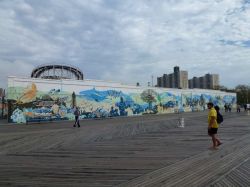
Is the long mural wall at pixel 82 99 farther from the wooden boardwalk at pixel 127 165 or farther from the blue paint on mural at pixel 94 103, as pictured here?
the wooden boardwalk at pixel 127 165

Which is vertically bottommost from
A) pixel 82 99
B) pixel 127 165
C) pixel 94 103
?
pixel 127 165

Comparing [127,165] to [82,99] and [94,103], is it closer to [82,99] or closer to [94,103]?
[82,99]

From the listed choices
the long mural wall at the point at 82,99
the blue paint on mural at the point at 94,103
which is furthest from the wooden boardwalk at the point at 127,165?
the blue paint on mural at the point at 94,103

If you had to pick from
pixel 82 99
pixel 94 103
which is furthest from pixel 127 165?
pixel 94 103

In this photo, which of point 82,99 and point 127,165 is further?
point 82,99

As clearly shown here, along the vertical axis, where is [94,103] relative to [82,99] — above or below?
below

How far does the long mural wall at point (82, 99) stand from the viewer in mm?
40141

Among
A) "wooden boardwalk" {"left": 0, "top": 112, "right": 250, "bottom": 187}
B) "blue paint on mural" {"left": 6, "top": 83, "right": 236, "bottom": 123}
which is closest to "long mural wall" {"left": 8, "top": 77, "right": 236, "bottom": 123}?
"blue paint on mural" {"left": 6, "top": 83, "right": 236, "bottom": 123}

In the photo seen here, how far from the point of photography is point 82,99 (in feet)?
157

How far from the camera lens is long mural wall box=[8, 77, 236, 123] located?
40141mm

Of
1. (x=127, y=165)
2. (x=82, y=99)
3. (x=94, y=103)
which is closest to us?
(x=127, y=165)

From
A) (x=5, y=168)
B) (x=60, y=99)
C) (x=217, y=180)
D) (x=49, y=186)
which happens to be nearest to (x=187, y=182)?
(x=217, y=180)

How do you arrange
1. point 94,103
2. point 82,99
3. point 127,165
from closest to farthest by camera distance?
point 127,165, point 82,99, point 94,103

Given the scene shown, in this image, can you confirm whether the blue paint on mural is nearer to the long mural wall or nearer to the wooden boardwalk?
the long mural wall
